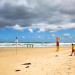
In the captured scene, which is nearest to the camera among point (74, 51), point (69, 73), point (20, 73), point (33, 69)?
point (69, 73)

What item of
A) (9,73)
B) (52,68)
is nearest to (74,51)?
(52,68)

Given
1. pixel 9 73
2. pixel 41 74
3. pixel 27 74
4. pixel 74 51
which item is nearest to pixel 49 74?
pixel 41 74

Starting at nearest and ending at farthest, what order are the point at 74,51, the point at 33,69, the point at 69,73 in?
the point at 69,73
the point at 33,69
the point at 74,51

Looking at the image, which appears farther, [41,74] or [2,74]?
[2,74]

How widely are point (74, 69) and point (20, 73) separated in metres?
2.82

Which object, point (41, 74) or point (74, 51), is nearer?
point (41, 74)

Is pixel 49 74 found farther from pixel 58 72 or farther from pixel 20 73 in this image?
pixel 20 73

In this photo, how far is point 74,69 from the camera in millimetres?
11125

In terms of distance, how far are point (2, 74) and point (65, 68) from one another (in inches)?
133

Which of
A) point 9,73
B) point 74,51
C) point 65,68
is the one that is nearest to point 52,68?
point 65,68

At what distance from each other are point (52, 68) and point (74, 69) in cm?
124

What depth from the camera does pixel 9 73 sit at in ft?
37.5

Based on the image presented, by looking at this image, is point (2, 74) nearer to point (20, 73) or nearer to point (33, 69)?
point (20, 73)

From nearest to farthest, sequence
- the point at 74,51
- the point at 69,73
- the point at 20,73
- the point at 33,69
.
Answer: the point at 69,73 < the point at 20,73 < the point at 33,69 < the point at 74,51
